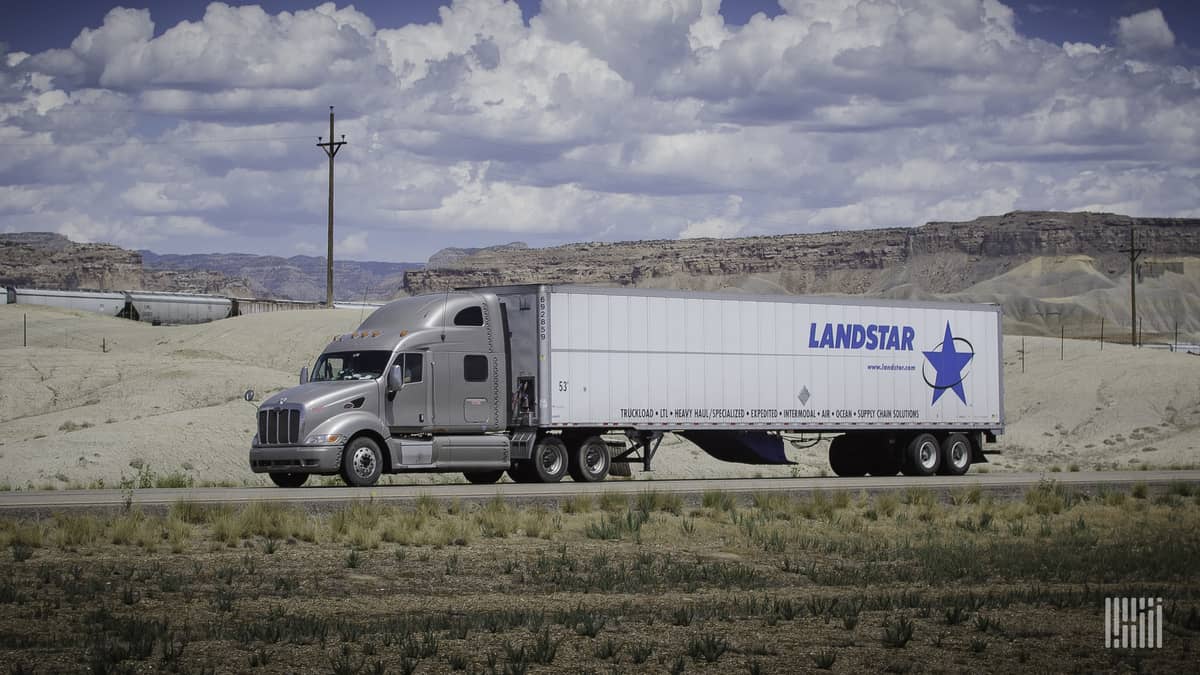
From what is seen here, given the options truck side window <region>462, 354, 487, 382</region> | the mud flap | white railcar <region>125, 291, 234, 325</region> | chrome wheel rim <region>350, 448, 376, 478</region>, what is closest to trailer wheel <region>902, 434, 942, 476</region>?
the mud flap

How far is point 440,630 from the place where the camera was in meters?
12.4

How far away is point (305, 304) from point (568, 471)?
266 feet

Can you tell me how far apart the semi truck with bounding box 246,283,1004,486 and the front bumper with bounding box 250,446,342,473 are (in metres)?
A: 0.04

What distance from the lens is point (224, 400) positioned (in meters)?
51.6

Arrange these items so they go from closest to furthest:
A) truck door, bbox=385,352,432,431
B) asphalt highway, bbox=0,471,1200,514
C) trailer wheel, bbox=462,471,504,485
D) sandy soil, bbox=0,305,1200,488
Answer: asphalt highway, bbox=0,471,1200,514 < truck door, bbox=385,352,432,431 < trailer wheel, bbox=462,471,504,485 < sandy soil, bbox=0,305,1200,488

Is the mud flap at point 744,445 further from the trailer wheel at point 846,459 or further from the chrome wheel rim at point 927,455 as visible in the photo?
the trailer wheel at point 846,459

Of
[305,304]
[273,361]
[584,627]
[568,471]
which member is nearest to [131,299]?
[305,304]

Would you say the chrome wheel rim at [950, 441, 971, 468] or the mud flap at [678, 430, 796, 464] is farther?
the chrome wheel rim at [950, 441, 971, 468]

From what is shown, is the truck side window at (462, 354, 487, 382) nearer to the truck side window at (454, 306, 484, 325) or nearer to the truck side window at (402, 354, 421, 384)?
the truck side window at (454, 306, 484, 325)

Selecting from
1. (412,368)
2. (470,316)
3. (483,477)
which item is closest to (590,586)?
(412,368)

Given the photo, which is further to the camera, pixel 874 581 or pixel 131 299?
pixel 131 299

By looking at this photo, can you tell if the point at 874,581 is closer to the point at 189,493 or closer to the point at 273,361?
the point at 189,493

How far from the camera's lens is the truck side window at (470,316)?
29.6 metres

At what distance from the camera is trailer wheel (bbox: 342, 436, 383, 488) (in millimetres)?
27453
